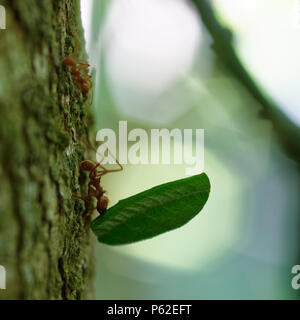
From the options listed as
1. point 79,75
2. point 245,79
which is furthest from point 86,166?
point 245,79

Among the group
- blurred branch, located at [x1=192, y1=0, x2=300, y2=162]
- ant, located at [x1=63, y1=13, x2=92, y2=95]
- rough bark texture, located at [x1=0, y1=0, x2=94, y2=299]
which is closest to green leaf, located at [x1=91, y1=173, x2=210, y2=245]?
rough bark texture, located at [x1=0, y1=0, x2=94, y2=299]

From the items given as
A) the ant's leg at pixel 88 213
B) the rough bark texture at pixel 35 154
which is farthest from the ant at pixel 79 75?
the ant's leg at pixel 88 213

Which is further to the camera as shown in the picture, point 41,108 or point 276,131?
point 276,131

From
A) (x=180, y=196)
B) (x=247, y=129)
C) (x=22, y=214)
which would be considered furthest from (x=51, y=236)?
(x=247, y=129)

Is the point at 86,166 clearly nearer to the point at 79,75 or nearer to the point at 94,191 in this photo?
the point at 94,191

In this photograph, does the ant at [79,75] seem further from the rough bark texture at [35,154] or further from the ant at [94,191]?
the ant at [94,191]

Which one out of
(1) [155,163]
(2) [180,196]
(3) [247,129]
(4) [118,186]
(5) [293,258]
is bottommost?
(5) [293,258]

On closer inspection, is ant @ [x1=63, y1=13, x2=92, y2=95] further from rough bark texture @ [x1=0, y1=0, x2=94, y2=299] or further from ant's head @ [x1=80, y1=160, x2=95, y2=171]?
ant's head @ [x1=80, y1=160, x2=95, y2=171]

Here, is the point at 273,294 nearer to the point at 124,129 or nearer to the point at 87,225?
the point at 124,129
